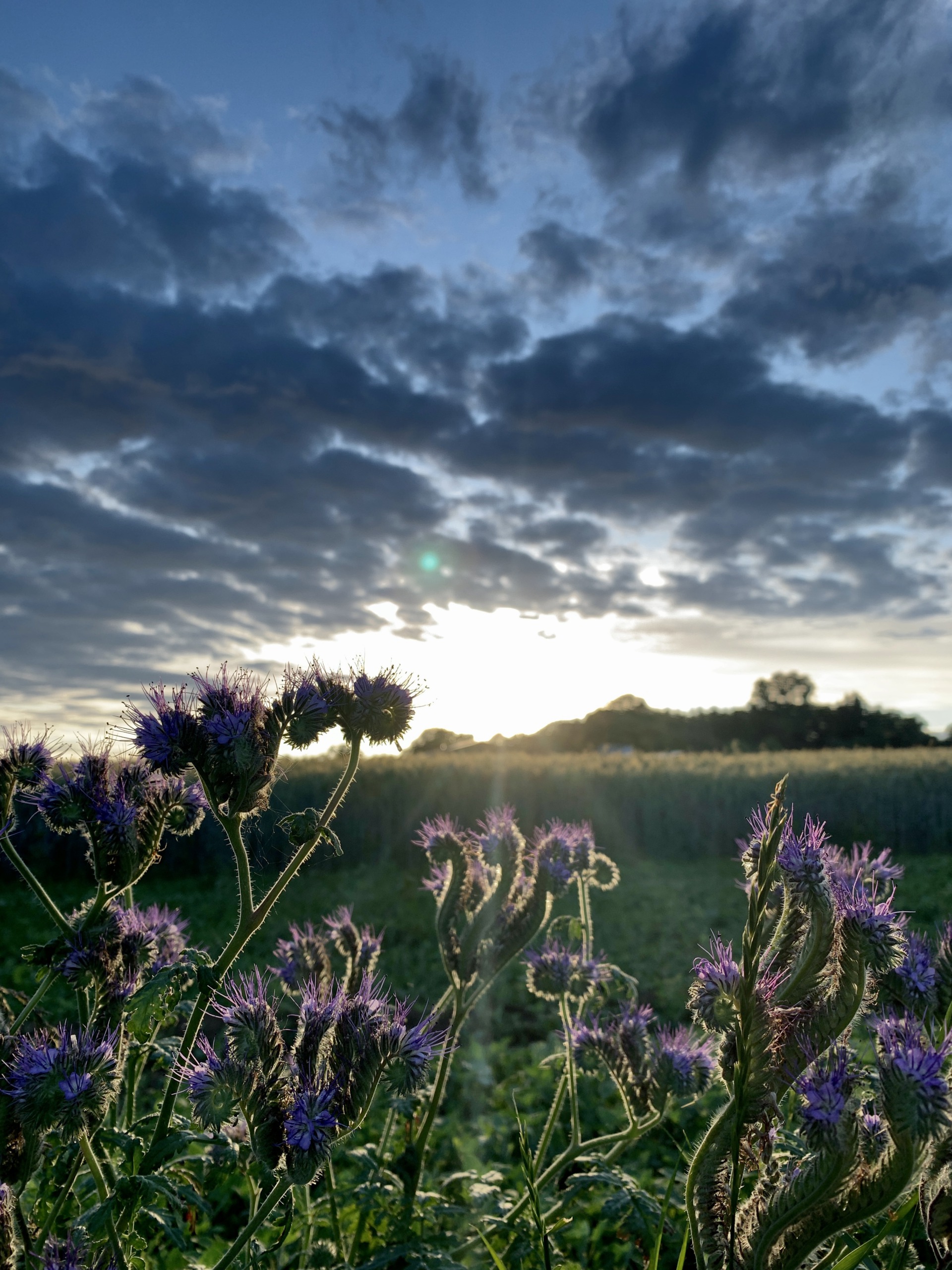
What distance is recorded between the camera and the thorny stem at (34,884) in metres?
2.23

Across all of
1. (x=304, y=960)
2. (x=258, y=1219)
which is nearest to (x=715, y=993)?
(x=258, y=1219)

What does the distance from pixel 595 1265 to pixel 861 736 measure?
58479 mm

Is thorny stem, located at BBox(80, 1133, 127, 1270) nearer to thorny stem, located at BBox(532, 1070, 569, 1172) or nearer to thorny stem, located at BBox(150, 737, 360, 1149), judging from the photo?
thorny stem, located at BBox(150, 737, 360, 1149)

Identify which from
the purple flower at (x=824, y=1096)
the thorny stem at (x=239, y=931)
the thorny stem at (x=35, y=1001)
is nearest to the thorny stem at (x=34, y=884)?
the thorny stem at (x=35, y=1001)

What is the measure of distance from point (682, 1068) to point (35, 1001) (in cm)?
193

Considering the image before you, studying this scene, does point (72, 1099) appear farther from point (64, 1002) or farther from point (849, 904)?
point (64, 1002)

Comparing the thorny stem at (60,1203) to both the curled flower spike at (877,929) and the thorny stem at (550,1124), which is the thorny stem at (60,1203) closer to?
the thorny stem at (550,1124)

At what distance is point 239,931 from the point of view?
2.04m

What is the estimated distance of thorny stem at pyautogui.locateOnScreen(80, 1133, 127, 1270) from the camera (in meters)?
1.85

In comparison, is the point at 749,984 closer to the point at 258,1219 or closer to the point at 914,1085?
the point at 914,1085

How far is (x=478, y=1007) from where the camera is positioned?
848cm

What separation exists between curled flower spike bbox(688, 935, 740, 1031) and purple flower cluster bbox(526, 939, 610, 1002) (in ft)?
5.20

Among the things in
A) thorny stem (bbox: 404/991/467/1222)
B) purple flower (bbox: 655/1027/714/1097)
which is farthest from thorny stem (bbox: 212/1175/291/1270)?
purple flower (bbox: 655/1027/714/1097)

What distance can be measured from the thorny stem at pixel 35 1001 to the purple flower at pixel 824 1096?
1826 millimetres
